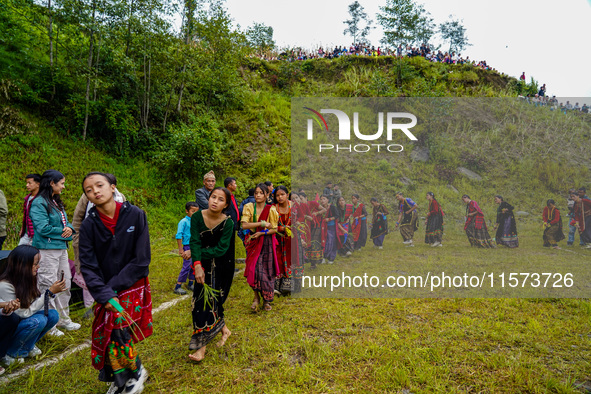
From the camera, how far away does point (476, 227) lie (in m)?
7.46

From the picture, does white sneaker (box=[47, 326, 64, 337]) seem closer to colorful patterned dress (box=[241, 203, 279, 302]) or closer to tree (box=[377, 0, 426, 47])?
colorful patterned dress (box=[241, 203, 279, 302])

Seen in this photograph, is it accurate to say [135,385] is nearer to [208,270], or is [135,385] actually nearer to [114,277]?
[114,277]

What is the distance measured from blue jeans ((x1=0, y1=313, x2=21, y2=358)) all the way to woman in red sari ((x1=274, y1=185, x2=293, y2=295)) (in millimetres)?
2758

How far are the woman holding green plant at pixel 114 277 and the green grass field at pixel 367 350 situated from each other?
0.42 metres

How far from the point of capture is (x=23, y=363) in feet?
9.34

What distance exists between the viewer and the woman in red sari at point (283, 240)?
443 centimetres

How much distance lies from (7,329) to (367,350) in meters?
3.33

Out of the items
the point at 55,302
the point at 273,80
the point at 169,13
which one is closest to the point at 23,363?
the point at 55,302

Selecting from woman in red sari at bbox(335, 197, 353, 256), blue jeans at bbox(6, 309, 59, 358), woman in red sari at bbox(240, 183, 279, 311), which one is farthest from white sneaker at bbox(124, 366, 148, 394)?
woman in red sari at bbox(335, 197, 353, 256)

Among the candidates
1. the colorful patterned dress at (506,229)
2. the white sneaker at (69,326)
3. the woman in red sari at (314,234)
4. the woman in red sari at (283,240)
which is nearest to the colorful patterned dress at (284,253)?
the woman in red sari at (283,240)

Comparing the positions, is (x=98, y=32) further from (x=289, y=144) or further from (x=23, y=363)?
(x=23, y=363)

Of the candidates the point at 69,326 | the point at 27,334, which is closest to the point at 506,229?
the point at 69,326

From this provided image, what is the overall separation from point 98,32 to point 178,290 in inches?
345

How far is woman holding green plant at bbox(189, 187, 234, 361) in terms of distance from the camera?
2975 millimetres
